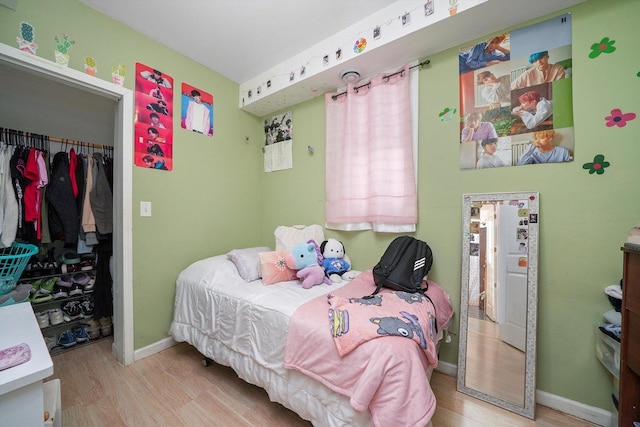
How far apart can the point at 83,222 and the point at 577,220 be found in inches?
148

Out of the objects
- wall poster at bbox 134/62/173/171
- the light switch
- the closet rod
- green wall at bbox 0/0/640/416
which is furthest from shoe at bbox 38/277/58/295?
wall poster at bbox 134/62/173/171

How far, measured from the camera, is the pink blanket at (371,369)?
0.89 m

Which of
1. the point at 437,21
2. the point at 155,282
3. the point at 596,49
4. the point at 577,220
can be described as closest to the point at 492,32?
the point at 437,21

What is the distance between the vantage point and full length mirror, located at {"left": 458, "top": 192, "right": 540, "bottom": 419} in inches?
55.2

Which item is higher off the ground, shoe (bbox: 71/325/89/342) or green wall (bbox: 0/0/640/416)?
green wall (bbox: 0/0/640/416)

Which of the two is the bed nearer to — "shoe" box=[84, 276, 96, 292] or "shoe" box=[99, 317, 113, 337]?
"shoe" box=[99, 317, 113, 337]

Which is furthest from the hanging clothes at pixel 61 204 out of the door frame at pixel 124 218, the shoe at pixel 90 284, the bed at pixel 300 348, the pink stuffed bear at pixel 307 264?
the pink stuffed bear at pixel 307 264

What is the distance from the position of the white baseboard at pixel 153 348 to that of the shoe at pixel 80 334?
29.3 inches

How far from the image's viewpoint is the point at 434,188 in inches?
70.1

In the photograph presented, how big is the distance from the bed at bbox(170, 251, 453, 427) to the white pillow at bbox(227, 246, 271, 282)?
5 centimetres

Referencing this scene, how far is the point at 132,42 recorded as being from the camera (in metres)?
1.86

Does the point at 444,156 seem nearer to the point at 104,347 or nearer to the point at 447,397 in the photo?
the point at 447,397

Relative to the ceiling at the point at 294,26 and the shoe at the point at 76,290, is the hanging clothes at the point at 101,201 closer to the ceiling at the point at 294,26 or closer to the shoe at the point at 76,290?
the shoe at the point at 76,290

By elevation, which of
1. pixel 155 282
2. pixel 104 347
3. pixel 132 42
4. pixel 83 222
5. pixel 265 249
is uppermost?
pixel 132 42
